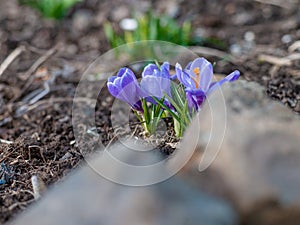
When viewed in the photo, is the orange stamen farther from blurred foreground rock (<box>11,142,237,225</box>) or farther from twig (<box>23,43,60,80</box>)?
twig (<box>23,43,60,80</box>)

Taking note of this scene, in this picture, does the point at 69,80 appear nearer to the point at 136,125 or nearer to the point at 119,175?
the point at 136,125

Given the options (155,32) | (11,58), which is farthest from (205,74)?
(11,58)

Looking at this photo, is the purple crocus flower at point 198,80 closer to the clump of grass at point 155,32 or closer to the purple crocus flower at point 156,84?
the purple crocus flower at point 156,84

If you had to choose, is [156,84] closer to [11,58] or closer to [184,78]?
[184,78]

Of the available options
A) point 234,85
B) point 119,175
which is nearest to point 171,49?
point 234,85

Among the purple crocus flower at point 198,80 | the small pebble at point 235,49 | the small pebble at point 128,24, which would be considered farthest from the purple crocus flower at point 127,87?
the small pebble at point 128,24
